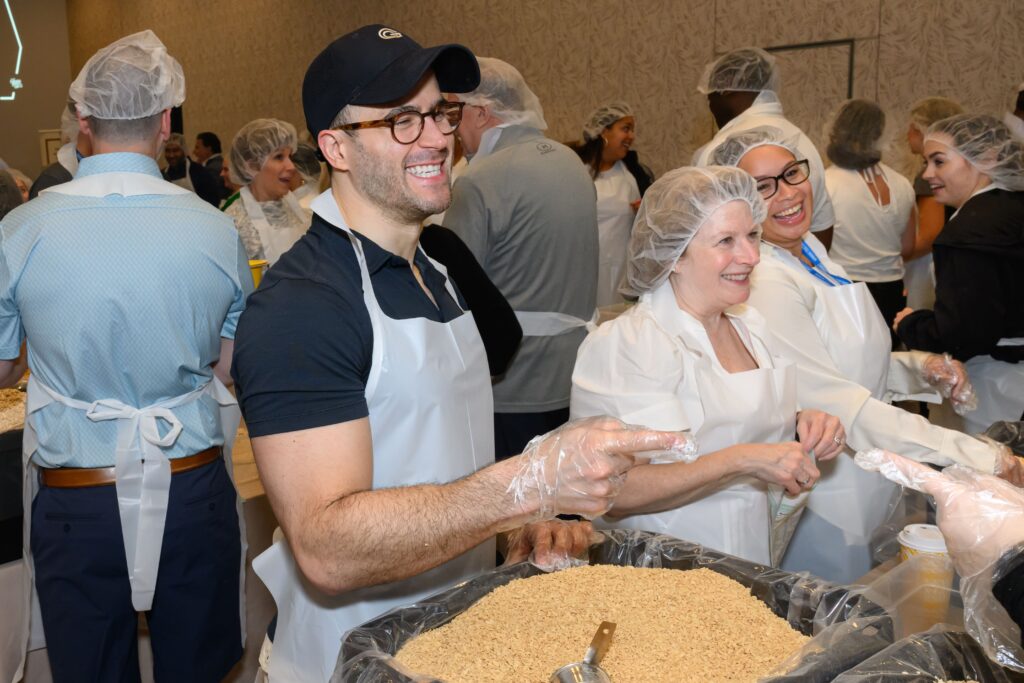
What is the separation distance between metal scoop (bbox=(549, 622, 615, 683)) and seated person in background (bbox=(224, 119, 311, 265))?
3.03 m

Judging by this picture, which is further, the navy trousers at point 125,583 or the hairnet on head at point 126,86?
the hairnet on head at point 126,86

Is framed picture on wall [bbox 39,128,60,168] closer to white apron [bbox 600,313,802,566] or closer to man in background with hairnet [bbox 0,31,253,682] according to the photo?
man in background with hairnet [bbox 0,31,253,682]

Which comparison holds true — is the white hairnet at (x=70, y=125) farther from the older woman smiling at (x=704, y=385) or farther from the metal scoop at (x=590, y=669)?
the metal scoop at (x=590, y=669)

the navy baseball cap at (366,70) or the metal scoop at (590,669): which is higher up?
the navy baseball cap at (366,70)

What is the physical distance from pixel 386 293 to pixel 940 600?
881mm

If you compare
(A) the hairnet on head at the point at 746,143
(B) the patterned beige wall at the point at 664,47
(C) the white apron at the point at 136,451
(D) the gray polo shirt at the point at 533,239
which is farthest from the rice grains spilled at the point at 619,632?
(B) the patterned beige wall at the point at 664,47

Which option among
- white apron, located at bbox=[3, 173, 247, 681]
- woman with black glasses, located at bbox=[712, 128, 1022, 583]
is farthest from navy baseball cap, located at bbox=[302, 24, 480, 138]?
woman with black glasses, located at bbox=[712, 128, 1022, 583]

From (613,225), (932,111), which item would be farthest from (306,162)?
(932,111)

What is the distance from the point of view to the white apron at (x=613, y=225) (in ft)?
18.3

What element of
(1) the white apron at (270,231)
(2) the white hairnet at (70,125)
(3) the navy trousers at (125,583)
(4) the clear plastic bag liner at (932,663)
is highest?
(2) the white hairnet at (70,125)

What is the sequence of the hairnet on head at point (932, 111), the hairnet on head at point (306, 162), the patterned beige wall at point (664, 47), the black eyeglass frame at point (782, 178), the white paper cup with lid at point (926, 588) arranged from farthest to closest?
1. the hairnet on head at point (306, 162)
2. the patterned beige wall at point (664, 47)
3. the hairnet on head at point (932, 111)
4. the black eyeglass frame at point (782, 178)
5. the white paper cup with lid at point (926, 588)

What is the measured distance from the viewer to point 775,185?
230 centimetres

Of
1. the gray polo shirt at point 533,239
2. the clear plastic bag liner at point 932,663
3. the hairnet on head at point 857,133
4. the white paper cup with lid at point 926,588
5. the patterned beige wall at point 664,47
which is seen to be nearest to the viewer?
the clear plastic bag liner at point 932,663

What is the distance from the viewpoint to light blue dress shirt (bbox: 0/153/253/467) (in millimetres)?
1837
